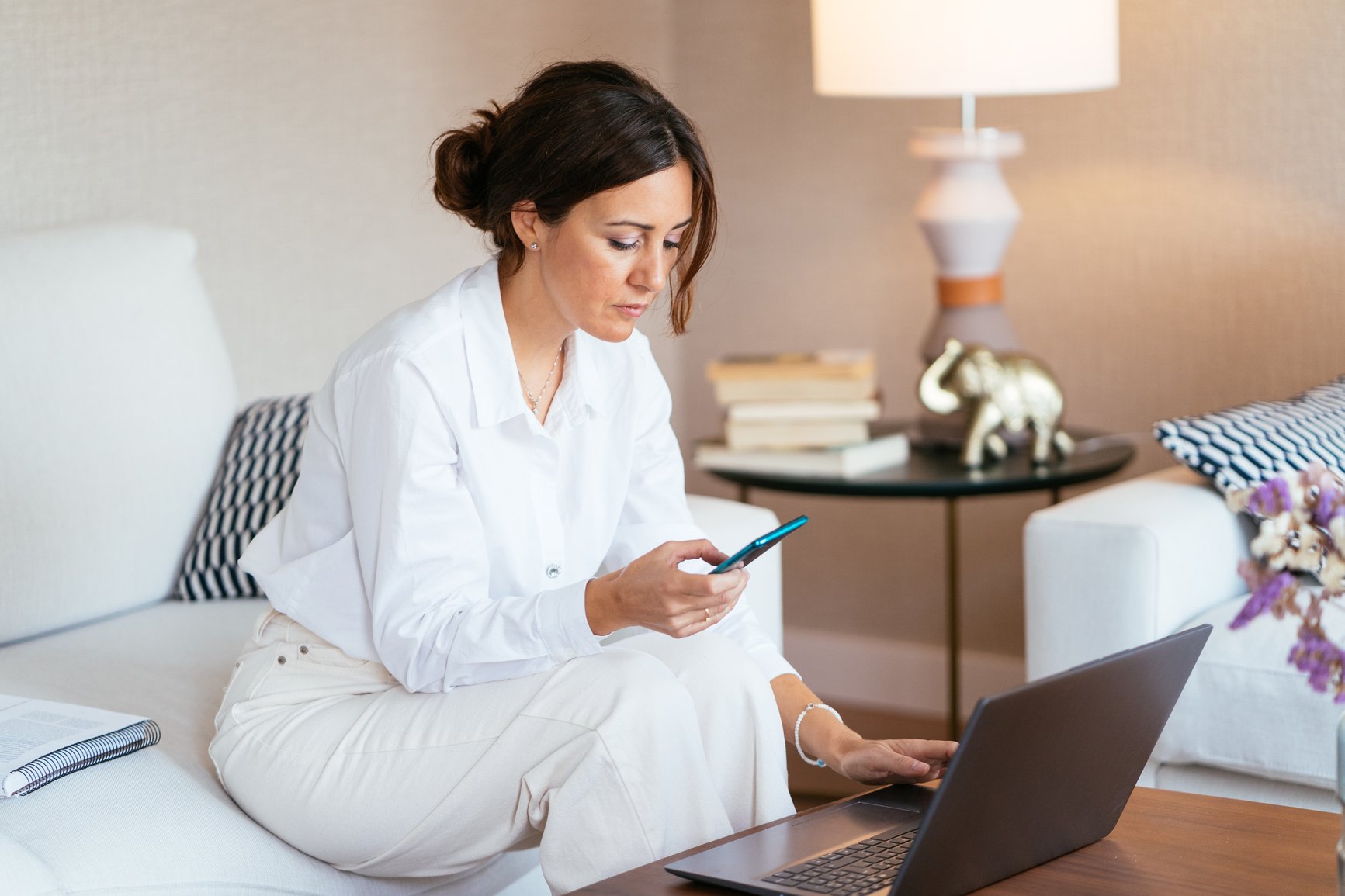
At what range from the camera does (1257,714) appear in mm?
1714

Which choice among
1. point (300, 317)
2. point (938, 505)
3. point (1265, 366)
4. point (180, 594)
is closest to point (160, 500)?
point (180, 594)

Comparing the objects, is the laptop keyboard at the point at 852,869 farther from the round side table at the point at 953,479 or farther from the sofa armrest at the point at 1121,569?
the round side table at the point at 953,479

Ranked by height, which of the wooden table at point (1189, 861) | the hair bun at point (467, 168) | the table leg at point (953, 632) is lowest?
the table leg at point (953, 632)

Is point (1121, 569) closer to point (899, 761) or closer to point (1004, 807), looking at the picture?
point (899, 761)

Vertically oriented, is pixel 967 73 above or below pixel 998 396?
above

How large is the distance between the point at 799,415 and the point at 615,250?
0.98 meters

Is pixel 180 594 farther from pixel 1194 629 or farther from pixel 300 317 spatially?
pixel 1194 629

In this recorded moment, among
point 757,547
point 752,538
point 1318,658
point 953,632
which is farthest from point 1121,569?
point 1318,658

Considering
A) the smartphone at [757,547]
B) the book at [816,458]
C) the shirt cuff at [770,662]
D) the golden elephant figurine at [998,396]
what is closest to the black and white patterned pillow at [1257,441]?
the golden elephant figurine at [998,396]

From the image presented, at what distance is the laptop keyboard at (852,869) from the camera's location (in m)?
1.02

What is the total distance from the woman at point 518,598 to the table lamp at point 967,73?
2.78 ft

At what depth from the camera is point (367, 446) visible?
1.35 metres

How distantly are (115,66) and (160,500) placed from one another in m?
0.70

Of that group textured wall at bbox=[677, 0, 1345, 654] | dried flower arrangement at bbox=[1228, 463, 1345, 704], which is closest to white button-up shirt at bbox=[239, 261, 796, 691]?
dried flower arrangement at bbox=[1228, 463, 1345, 704]
